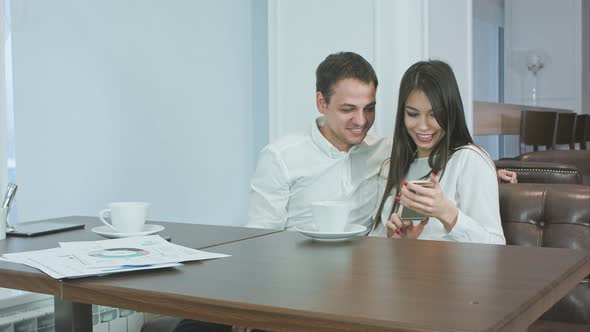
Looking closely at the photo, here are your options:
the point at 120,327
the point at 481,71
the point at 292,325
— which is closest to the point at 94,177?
the point at 120,327

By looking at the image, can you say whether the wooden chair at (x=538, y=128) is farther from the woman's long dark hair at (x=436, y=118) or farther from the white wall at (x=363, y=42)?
the woman's long dark hair at (x=436, y=118)

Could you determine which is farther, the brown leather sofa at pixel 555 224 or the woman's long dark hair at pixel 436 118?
the woman's long dark hair at pixel 436 118

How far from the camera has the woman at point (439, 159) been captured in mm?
1815

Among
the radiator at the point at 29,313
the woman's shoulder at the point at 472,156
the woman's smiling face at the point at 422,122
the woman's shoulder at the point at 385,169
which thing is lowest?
the radiator at the point at 29,313

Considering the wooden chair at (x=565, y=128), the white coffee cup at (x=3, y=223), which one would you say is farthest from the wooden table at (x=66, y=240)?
the wooden chair at (x=565, y=128)

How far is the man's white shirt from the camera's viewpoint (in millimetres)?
2240

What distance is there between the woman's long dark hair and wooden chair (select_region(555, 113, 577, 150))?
13.0 ft

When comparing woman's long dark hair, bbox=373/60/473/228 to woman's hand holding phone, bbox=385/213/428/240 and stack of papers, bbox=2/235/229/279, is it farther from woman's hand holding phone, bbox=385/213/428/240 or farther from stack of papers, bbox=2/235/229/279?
stack of papers, bbox=2/235/229/279

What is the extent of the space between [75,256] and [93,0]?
1.66 metres

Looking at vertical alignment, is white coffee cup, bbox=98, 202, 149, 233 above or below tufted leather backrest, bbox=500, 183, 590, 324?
above

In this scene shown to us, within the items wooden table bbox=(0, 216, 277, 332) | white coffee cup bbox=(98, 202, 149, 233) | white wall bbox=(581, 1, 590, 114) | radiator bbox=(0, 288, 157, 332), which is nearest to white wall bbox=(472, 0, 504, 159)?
white wall bbox=(581, 1, 590, 114)

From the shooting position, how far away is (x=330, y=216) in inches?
56.7

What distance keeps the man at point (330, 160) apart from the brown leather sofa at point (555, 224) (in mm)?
460

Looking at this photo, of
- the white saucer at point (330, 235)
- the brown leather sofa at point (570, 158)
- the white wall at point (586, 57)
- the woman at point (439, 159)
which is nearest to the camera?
the white saucer at point (330, 235)
